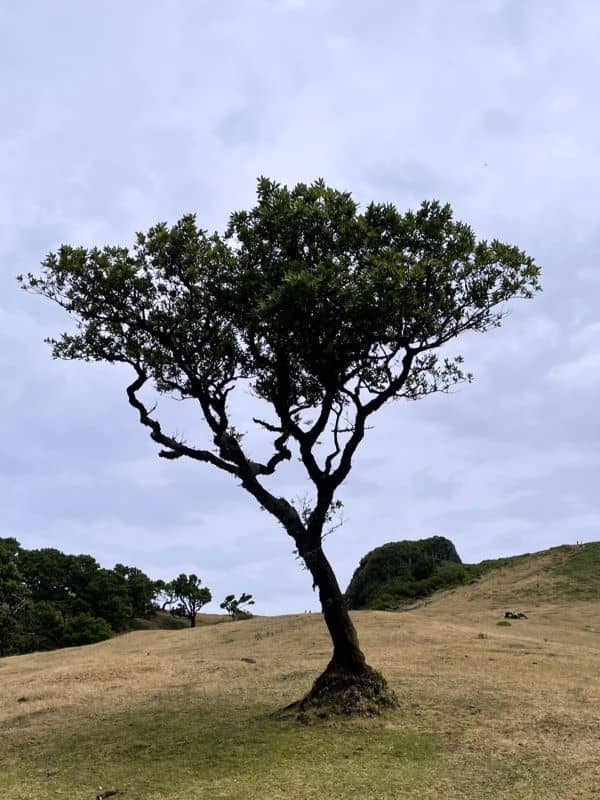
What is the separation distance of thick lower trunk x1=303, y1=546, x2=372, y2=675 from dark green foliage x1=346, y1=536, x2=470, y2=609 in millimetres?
44005

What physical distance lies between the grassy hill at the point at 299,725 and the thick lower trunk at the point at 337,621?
1462mm

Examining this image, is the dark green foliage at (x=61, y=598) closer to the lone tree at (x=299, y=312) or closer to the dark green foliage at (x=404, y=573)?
the dark green foliage at (x=404, y=573)

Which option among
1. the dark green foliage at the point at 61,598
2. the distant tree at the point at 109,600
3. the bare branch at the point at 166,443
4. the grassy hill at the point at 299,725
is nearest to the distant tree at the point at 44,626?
the dark green foliage at the point at 61,598

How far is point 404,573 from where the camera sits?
67.6 meters

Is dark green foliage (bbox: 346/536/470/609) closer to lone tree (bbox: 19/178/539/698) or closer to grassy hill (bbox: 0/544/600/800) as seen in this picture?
grassy hill (bbox: 0/544/600/800)

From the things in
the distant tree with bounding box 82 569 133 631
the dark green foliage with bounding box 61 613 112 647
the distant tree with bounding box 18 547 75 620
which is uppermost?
the distant tree with bounding box 18 547 75 620

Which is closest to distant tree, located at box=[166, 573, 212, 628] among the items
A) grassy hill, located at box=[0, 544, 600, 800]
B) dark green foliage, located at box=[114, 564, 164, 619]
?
dark green foliage, located at box=[114, 564, 164, 619]

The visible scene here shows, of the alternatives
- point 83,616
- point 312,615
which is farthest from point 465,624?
point 83,616

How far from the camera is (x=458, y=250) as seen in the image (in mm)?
18953

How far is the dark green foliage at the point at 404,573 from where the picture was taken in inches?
2483

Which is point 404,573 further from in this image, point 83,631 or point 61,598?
point 61,598

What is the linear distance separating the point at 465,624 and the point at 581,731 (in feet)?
87.2

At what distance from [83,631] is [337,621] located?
175ft

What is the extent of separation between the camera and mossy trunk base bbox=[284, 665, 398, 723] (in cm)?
1731
